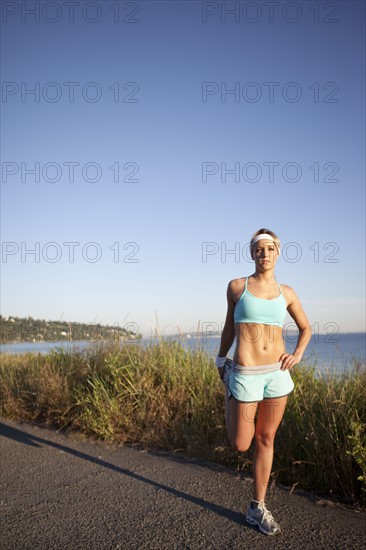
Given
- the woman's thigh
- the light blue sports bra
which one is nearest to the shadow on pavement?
the woman's thigh

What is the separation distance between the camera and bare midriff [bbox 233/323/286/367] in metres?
3.28

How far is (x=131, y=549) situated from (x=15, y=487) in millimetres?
1584

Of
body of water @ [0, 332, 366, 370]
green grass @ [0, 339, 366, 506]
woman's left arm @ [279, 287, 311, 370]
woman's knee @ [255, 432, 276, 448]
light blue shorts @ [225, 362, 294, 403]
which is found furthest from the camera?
body of water @ [0, 332, 366, 370]

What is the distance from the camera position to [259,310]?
3.30 meters

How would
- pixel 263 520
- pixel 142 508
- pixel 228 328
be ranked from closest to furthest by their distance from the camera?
pixel 263 520 → pixel 142 508 → pixel 228 328

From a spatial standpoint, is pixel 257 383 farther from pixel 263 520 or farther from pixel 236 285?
pixel 263 520

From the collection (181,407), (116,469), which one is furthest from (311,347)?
(116,469)

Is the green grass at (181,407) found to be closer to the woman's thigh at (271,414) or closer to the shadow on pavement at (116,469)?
the shadow on pavement at (116,469)

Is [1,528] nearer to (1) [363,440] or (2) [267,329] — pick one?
(2) [267,329]

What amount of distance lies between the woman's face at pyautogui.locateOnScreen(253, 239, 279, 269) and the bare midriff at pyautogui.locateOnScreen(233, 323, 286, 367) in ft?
1.57

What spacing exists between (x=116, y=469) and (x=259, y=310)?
7.60ft

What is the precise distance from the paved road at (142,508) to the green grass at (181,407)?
297 millimetres

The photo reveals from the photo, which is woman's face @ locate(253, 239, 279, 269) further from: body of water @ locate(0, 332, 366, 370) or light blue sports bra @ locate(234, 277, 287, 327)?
body of water @ locate(0, 332, 366, 370)

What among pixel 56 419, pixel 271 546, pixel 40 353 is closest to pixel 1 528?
pixel 271 546
